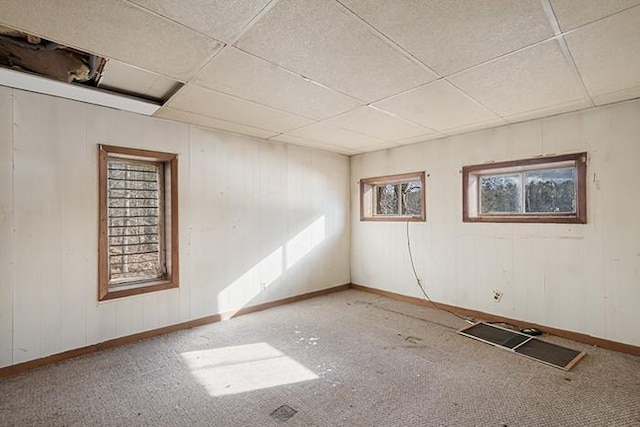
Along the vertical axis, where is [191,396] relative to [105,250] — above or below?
below

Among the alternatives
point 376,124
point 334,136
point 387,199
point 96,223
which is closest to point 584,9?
point 376,124

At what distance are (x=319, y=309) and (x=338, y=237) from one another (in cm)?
140

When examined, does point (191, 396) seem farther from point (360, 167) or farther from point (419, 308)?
point (360, 167)

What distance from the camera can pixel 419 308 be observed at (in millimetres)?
4234

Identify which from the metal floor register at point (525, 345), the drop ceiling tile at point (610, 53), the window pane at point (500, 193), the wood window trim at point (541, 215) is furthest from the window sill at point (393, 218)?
the drop ceiling tile at point (610, 53)

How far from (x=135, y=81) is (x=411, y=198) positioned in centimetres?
368

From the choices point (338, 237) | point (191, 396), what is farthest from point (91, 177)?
point (338, 237)

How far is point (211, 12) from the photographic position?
5.22 feet

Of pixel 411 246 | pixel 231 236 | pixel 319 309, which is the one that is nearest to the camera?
pixel 231 236

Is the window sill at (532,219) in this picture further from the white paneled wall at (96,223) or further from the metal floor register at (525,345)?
the white paneled wall at (96,223)

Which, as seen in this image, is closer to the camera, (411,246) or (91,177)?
(91,177)

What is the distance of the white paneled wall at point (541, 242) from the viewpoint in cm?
289

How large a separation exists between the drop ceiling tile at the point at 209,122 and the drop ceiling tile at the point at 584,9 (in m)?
2.88

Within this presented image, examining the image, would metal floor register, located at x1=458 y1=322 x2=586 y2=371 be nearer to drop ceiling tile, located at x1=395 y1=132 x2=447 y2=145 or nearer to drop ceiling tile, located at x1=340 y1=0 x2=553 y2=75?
drop ceiling tile, located at x1=395 y1=132 x2=447 y2=145
